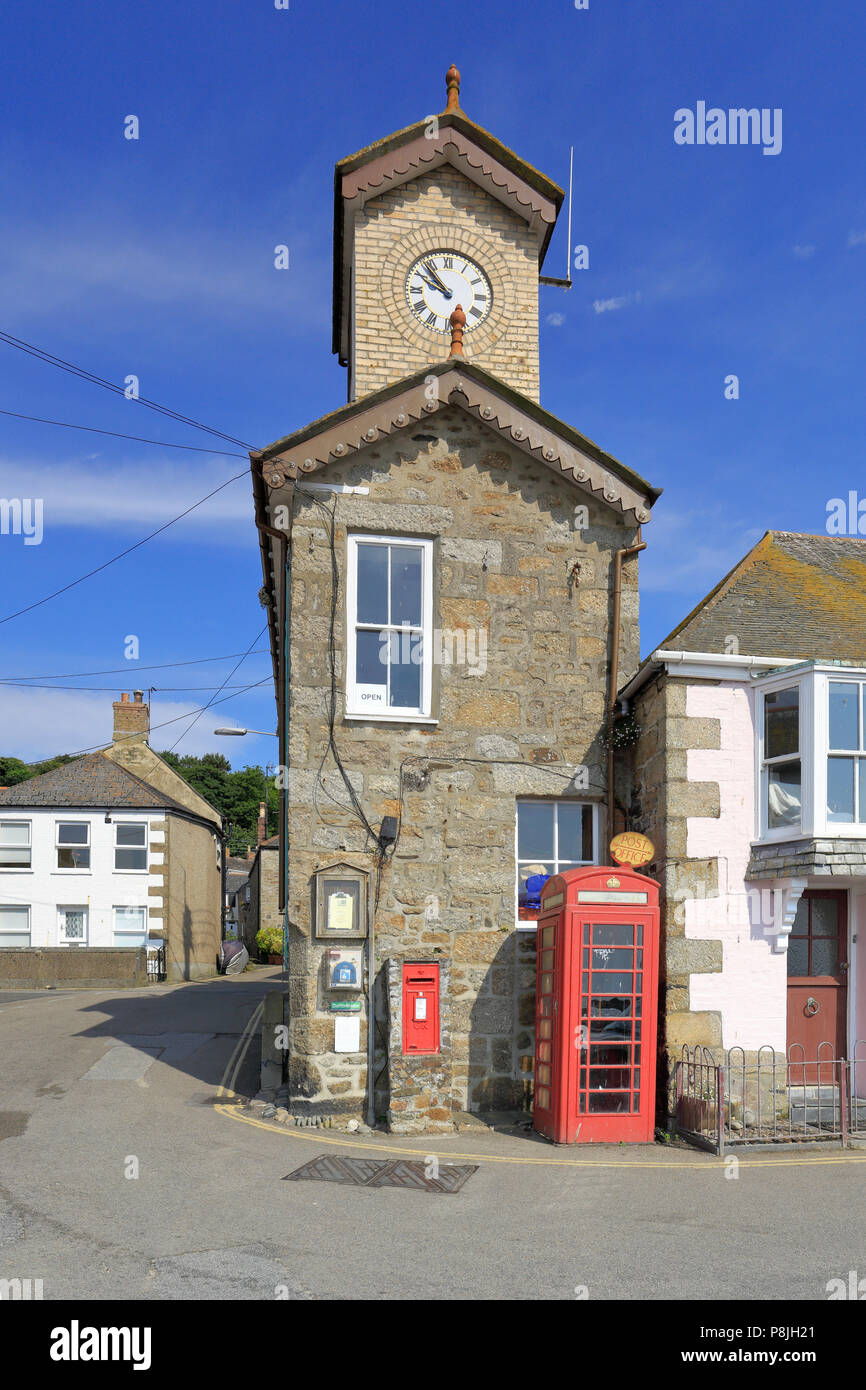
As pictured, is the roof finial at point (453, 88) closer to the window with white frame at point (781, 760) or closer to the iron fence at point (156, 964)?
the window with white frame at point (781, 760)

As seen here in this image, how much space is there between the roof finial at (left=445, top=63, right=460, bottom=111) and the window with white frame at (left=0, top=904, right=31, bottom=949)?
2430 centimetres

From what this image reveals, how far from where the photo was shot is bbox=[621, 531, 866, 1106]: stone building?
11.5 m

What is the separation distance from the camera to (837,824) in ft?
37.3

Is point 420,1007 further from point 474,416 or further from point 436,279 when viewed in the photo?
point 436,279

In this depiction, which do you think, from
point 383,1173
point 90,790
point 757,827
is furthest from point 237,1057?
point 90,790

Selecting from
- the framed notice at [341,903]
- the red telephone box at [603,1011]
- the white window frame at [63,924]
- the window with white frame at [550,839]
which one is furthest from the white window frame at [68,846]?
the red telephone box at [603,1011]

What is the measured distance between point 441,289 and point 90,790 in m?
20.8

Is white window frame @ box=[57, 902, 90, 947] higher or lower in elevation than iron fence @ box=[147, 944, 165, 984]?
higher

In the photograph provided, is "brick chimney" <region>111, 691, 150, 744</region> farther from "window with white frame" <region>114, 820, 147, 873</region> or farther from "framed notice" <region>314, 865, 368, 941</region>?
"framed notice" <region>314, 865, 368, 941</region>

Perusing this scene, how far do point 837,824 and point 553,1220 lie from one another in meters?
5.39

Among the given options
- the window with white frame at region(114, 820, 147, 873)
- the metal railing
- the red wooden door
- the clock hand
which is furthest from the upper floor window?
the window with white frame at region(114, 820, 147, 873)

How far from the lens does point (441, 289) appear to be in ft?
55.6

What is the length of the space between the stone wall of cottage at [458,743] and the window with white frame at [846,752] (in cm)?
248

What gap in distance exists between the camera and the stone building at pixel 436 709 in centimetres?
1171
